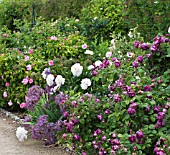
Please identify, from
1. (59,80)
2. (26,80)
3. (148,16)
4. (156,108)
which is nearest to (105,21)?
(148,16)

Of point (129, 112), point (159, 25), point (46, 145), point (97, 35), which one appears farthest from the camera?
point (97, 35)

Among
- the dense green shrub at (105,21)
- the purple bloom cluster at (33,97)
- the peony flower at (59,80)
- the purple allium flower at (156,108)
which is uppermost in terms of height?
the dense green shrub at (105,21)

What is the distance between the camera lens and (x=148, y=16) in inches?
301

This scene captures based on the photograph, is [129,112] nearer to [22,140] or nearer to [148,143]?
[148,143]

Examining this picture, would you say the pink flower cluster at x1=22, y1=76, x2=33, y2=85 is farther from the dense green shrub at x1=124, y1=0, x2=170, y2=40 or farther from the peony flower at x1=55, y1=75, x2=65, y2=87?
the dense green shrub at x1=124, y1=0, x2=170, y2=40

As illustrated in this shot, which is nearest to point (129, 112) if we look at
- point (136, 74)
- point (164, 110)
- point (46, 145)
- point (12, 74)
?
point (164, 110)

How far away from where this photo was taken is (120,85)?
4.26m

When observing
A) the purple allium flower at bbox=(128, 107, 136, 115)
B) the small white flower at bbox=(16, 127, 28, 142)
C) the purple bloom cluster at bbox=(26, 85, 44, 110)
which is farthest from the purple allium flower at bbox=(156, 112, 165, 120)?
the purple bloom cluster at bbox=(26, 85, 44, 110)

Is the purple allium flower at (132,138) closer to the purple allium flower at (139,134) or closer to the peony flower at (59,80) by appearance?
the purple allium flower at (139,134)

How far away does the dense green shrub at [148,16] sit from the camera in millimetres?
7329

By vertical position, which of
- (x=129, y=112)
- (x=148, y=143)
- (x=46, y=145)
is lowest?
(x=46, y=145)

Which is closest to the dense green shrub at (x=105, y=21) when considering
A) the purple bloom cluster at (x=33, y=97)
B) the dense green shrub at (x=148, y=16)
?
the dense green shrub at (x=148, y=16)

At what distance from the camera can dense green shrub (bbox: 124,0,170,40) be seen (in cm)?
733

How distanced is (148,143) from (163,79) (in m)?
0.64
